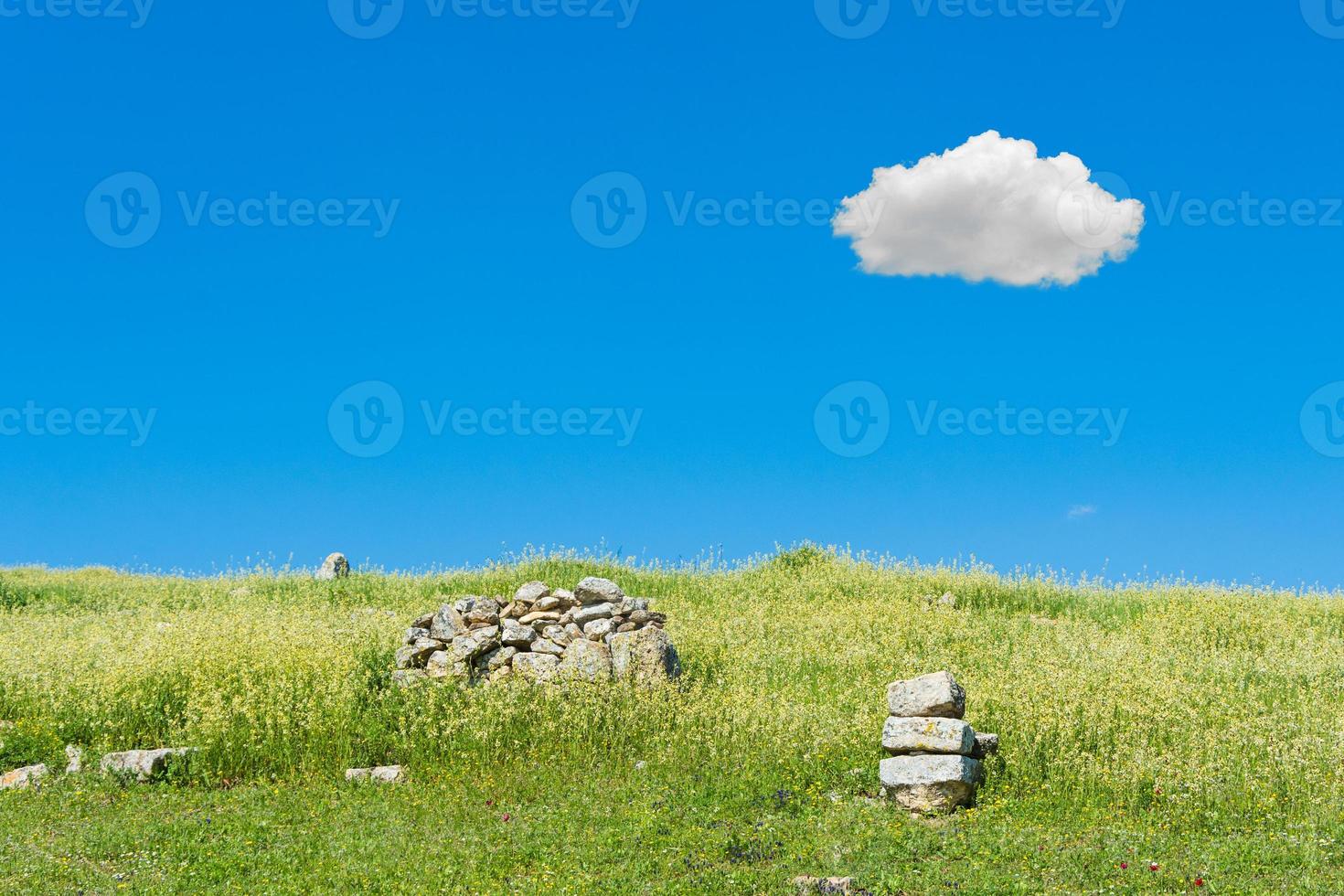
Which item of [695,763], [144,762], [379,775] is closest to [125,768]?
[144,762]

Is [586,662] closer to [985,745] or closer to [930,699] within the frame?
[930,699]

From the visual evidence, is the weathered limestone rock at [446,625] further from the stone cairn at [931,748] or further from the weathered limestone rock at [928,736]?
the weathered limestone rock at [928,736]

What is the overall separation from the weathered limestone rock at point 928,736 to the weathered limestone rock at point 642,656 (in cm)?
531

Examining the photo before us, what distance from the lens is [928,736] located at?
13727mm

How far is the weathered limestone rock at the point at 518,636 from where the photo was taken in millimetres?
19062

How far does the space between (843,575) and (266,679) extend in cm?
1778

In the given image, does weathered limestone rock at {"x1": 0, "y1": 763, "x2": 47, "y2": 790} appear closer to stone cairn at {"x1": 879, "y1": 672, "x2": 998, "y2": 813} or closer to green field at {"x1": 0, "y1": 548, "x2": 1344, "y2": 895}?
green field at {"x1": 0, "y1": 548, "x2": 1344, "y2": 895}

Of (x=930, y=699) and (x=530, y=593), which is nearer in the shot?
(x=930, y=699)

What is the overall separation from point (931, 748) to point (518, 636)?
27.1 ft

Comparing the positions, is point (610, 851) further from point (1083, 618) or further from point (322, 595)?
point (322, 595)

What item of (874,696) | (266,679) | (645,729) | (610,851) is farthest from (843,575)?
(610,851)

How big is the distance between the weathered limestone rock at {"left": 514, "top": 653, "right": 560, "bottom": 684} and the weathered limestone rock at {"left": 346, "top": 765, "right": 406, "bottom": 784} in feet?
10.2

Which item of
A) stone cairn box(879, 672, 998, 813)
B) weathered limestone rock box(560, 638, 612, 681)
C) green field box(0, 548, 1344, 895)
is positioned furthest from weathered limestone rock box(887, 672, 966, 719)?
weathered limestone rock box(560, 638, 612, 681)

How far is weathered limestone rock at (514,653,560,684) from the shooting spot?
1811 centimetres
